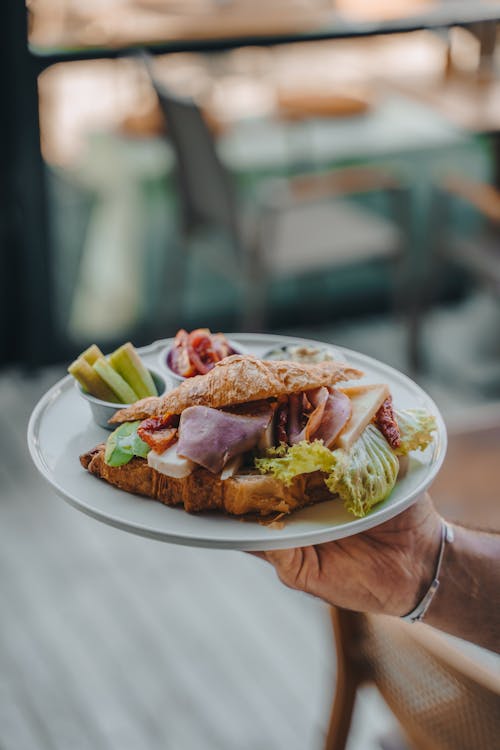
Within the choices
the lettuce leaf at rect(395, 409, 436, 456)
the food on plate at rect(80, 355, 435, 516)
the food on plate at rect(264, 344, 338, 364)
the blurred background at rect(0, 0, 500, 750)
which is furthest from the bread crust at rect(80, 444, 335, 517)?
the blurred background at rect(0, 0, 500, 750)

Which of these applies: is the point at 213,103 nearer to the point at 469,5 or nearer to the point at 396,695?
the point at 469,5

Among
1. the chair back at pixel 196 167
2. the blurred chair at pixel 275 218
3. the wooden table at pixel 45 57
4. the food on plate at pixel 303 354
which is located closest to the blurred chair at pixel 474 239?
the blurred chair at pixel 275 218

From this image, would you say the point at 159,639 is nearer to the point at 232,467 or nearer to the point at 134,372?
the point at 134,372

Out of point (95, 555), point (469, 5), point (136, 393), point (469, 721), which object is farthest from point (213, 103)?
point (469, 721)

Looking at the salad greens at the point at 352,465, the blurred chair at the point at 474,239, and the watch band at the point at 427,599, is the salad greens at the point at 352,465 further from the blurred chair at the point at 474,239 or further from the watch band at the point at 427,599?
the blurred chair at the point at 474,239

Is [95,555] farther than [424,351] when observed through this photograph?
No

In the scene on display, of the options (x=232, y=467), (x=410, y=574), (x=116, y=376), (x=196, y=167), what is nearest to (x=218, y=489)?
(x=232, y=467)

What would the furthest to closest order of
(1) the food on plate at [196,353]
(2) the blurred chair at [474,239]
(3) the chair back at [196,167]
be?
(2) the blurred chair at [474,239], (3) the chair back at [196,167], (1) the food on plate at [196,353]
